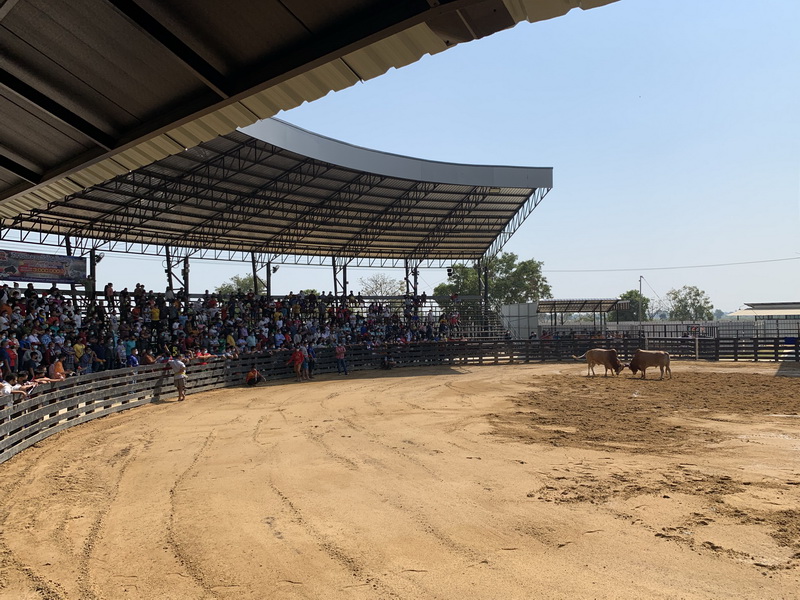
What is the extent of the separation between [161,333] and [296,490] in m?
18.8

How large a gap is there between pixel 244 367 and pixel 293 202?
10.6m

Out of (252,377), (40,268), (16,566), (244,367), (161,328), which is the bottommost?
(16,566)

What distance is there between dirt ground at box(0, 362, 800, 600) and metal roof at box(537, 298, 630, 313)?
26.7 m

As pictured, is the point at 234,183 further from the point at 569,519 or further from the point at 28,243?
the point at 569,519

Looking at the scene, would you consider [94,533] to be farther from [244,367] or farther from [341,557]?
[244,367]

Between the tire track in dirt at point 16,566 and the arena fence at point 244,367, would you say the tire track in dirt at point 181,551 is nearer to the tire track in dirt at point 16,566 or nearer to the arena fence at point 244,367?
the tire track in dirt at point 16,566

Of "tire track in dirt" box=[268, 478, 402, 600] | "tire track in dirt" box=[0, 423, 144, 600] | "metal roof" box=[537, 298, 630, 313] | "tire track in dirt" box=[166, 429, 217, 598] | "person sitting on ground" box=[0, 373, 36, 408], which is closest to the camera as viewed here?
"tire track in dirt" box=[268, 478, 402, 600]

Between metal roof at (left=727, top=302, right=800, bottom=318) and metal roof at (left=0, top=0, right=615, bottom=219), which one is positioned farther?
metal roof at (left=727, top=302, right=800, bottom=318)

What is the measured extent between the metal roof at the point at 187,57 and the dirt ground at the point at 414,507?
4.23 m

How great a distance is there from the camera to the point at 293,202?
32.0 m

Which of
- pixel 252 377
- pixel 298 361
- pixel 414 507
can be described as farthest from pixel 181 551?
pixel 298 361

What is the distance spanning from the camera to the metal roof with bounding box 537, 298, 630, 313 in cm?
4153

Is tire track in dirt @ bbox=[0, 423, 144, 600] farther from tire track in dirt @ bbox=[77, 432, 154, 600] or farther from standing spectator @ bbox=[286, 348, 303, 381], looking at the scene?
standing spectator @ bbox=[286, 348, 303, 381]

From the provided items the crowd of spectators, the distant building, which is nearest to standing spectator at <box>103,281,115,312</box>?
the crowd of spectators
